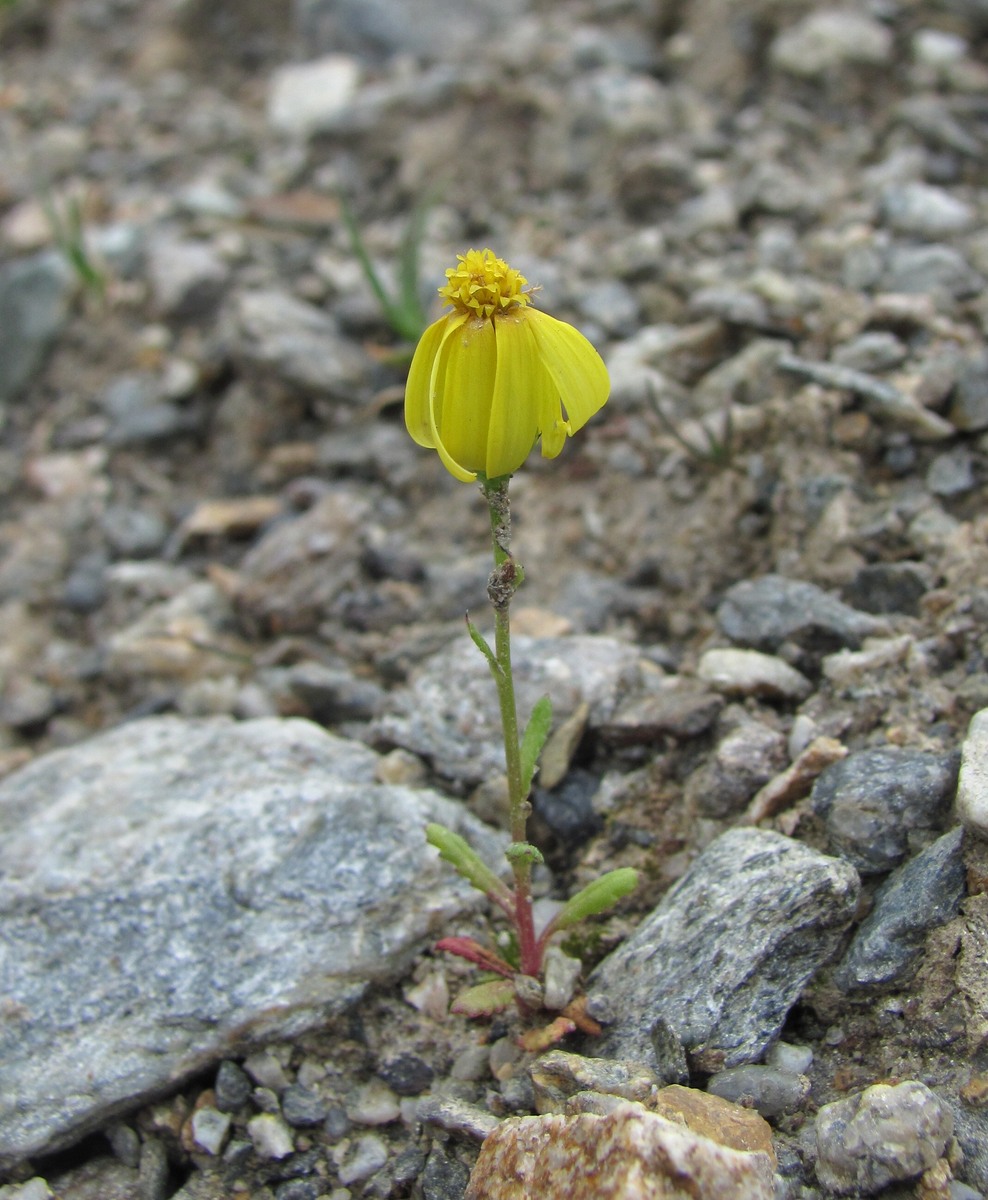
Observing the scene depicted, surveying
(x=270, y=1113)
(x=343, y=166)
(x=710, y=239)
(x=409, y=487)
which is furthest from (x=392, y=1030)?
(x=343, y=166)

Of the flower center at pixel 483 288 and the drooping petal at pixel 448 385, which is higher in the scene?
the flower center at pixel 483 288

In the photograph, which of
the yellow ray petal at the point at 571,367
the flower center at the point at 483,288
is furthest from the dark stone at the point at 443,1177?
the flower center at the point at 483,288

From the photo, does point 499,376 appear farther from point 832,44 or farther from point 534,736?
point 832,44

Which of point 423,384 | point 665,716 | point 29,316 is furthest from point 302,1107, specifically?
point 29,316

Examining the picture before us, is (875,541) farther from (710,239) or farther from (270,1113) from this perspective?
(270,1113)

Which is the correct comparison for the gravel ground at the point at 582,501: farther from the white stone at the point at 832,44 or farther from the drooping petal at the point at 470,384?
the drooping petal at the point at 470,384

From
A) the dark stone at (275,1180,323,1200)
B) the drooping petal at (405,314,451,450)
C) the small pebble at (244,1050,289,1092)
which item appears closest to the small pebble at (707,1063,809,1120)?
the dark stone at (275,1180,323,1200)
